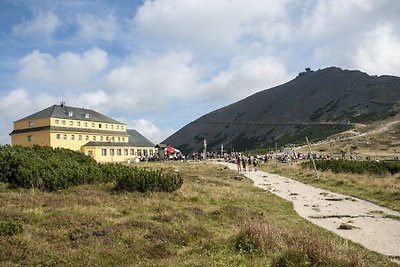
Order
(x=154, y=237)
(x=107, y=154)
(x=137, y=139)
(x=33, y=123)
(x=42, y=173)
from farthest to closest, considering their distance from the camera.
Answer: (x=137, y=139), (x=107, y=154), (x=33, y=123), (x=42, y=173), (x=154, y=237)

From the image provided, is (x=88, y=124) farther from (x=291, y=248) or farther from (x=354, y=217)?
(x=291, y=248)

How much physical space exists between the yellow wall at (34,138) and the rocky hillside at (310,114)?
3322 inches

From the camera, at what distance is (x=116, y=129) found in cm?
8388


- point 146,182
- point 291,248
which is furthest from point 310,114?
point 291,248

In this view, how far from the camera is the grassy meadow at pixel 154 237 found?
8.91m

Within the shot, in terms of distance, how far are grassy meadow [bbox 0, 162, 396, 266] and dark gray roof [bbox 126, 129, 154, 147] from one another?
225 ft

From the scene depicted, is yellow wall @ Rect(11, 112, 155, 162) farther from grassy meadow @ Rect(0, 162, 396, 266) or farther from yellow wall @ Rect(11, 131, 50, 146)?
grassy meadow @ Rect(0, 162, 396, 266)

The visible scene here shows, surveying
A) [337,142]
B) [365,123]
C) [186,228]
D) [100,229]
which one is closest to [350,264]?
[186,228]

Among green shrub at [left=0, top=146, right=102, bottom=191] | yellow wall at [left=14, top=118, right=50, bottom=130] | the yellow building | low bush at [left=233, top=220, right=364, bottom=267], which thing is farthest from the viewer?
the yellow building

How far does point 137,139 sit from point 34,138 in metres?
25.0

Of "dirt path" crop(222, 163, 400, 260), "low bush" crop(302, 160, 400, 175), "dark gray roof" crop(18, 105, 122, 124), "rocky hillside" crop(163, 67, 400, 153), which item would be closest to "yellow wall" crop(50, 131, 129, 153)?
"dark gray roof" crop(18, 105, 122, 124)

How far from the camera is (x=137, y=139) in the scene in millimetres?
88750

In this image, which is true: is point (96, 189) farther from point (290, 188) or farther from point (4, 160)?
point (290, 188)

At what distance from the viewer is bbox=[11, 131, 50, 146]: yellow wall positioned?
6712 cm
